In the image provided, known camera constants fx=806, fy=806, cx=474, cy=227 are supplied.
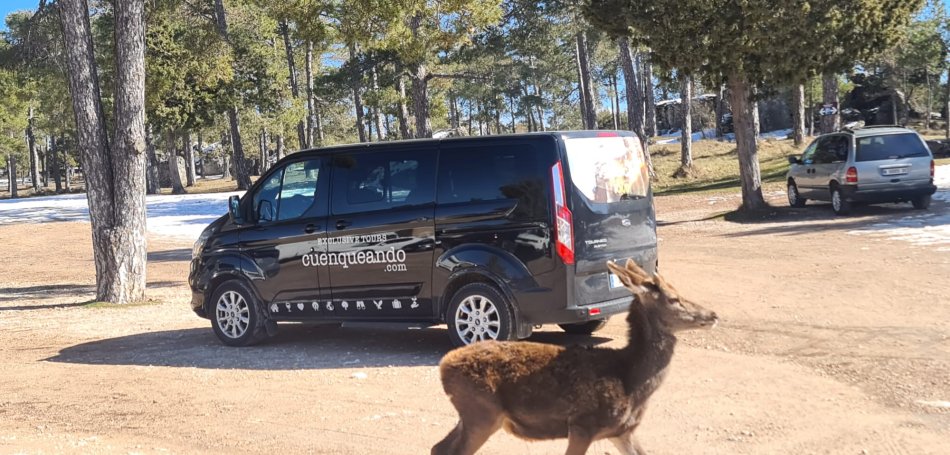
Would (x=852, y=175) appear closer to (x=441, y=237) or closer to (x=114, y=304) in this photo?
(x=441, y=237)

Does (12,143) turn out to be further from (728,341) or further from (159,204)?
(728,341)

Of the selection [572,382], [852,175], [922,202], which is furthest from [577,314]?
[922,202]

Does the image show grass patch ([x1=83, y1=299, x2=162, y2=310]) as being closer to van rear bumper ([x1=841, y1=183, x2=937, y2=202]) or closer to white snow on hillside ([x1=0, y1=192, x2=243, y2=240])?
white snow on hillside ([x1=0, y1=192, x2=243, y2=240])

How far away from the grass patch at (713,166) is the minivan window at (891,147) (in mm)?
9931

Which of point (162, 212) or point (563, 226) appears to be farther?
point (162, 212)

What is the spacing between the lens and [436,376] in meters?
7.36

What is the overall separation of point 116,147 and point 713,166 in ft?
91.0

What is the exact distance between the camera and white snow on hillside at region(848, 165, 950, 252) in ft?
44.5

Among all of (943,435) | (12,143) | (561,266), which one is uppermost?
(12,143)

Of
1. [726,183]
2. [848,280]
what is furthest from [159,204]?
[848,280]

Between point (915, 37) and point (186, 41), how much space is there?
113 feet

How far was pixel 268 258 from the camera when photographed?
8.86 meters

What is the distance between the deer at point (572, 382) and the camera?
162 inches

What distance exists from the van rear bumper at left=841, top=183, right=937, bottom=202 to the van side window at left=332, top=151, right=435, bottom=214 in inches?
510
